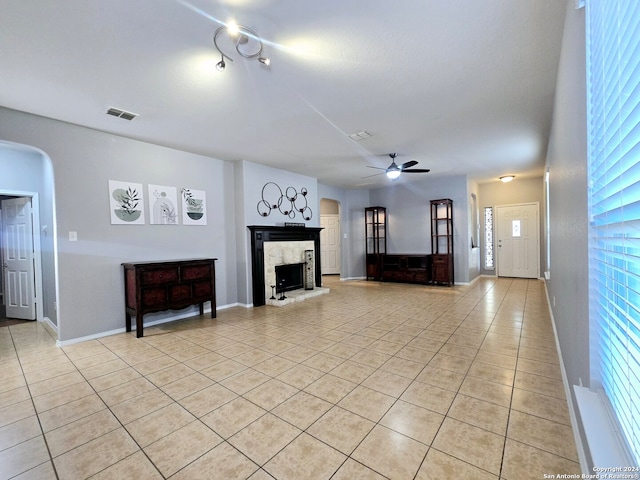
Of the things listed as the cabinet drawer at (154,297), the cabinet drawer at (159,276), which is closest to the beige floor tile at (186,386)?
the cabinet drawer at (154,297)

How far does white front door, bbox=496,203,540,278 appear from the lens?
7602mm

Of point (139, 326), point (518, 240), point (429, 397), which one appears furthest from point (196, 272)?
point (518, 240)

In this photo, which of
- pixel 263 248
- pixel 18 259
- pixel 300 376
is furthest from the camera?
pixel 263 248

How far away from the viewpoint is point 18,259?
484 centimetres

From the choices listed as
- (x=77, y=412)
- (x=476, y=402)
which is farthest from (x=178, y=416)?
(x=476, y=402)

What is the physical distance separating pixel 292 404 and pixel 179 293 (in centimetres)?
278

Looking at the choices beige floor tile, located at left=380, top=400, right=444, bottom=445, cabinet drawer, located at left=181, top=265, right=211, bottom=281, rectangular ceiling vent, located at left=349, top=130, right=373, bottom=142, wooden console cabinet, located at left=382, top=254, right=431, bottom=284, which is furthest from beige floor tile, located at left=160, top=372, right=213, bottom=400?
wooden console cabinet, located at left=382, top=254, right=431, bottom=284

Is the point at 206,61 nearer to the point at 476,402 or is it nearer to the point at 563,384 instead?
the point at 476,402

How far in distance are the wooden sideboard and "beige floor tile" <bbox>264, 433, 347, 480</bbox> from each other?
3014 millimetres

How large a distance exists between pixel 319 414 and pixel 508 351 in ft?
7.33

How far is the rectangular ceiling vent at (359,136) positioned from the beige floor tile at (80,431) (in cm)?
399

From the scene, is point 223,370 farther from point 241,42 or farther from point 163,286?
point 241,42

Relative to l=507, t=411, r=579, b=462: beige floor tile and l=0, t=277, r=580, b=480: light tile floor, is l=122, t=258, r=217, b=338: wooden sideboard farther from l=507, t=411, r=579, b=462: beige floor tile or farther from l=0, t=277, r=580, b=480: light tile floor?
l=507, t=411, r=579, b=462: beige floor tile

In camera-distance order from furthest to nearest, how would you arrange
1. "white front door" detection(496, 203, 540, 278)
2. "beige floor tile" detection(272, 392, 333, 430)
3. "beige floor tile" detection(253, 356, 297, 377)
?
"white front door" detection(496, 203, 540, 278), "beige floor tile" detection(253, 356, 297, 377), "beige floor tile" detection(272, 392, 333, 430)
